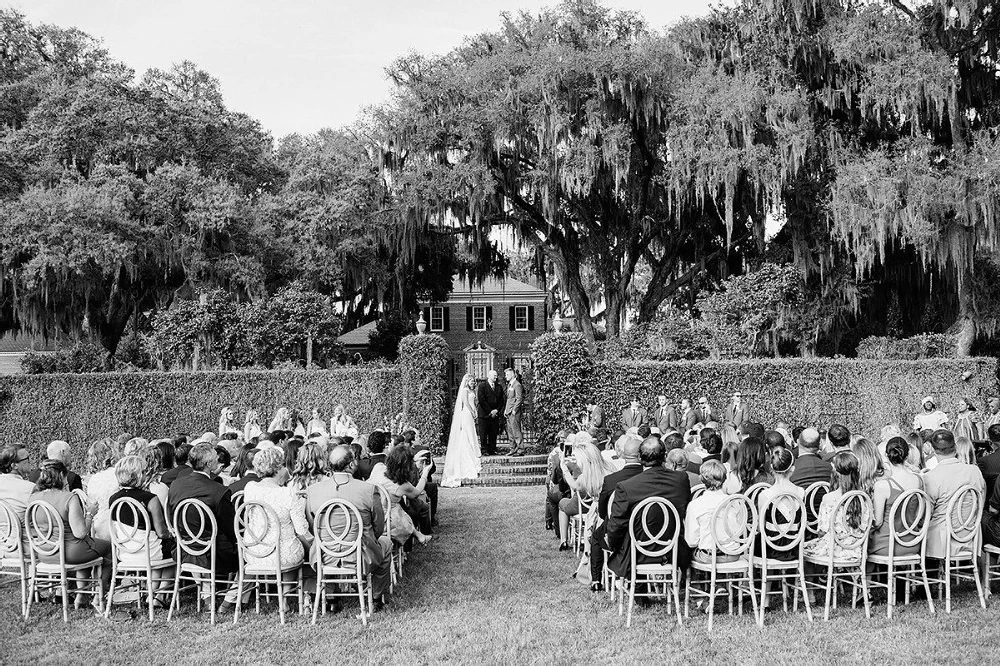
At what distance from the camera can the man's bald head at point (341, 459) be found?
6.16 m

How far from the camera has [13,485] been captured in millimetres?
6707

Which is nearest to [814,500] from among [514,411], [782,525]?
[782,525]

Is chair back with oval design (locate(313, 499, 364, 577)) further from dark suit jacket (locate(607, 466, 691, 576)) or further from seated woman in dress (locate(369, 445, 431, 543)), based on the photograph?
dark suit jacket (locate(607, 466, 691, 576))

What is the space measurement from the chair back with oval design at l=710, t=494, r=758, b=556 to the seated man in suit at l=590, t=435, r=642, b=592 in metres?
0.72

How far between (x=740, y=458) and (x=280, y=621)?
3.70 m

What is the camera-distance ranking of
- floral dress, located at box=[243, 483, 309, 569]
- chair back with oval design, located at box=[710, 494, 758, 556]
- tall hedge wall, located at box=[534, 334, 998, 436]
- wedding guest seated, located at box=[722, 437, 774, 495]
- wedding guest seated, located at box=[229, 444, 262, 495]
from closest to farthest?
chair back with oval design, located at box=[710, 494, 758, 556] < floral dress, located at box=[243, 483, 309, 569] < wedding guest seated, located at box=[722, 437, 774, 495] < wedding guest seated, located at box=[229, 444, 262, 495] < tall hedge wall, located at box=[534, 334, 998, 436]

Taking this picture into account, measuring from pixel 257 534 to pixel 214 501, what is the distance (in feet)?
1.46

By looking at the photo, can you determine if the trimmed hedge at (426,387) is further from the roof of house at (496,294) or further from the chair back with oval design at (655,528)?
the roof of house at (496,294)

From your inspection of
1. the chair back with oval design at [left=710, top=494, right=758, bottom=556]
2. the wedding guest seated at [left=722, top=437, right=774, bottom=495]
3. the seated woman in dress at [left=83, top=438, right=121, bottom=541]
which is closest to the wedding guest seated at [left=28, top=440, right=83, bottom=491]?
the seated woman in dress at [left=83, top=438, right=121, bottom=541]

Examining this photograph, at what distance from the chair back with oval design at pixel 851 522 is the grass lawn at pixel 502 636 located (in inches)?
19.4

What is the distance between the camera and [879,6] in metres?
21.6

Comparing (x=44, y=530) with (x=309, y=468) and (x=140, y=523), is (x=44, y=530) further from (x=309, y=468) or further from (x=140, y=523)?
(x=309, y=468)

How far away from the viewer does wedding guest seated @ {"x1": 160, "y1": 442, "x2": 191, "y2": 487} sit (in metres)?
6.58

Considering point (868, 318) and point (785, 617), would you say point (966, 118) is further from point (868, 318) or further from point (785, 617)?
point (785, 617)
